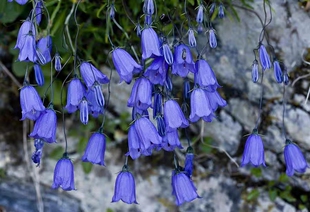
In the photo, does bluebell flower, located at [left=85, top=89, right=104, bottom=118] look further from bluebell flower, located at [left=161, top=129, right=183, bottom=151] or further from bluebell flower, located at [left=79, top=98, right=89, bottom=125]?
bluebell flower, located at [left=161, top=129, right=183, bottom=151]

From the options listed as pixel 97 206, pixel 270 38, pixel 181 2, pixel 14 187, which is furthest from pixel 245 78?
pixel 14 187

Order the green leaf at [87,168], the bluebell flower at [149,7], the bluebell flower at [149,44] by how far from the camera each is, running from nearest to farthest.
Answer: the bluebell flower at [149,44] → the bluebell flower at [149,7] → the green leaf at [87,168]

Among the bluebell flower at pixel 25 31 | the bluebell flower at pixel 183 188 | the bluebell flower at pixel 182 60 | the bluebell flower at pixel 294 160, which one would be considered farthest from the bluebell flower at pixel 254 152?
the bluebell flower at pixel 25 31

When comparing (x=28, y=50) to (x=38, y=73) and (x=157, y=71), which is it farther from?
(x=157, y=71)

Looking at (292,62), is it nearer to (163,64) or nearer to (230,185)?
(230,185)

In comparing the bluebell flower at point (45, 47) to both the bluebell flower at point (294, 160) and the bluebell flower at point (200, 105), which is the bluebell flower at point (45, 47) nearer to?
the bluebell flower at point (200, 105)

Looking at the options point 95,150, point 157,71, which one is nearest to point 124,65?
point 157,71
